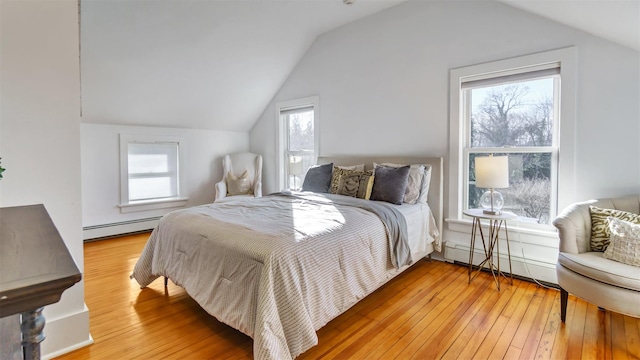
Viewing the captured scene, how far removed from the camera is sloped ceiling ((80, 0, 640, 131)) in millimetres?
2603

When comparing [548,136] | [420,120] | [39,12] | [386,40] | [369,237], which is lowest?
[369,237]

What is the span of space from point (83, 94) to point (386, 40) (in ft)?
11.8

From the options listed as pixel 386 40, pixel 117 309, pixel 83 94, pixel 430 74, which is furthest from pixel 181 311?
pixel 386 40

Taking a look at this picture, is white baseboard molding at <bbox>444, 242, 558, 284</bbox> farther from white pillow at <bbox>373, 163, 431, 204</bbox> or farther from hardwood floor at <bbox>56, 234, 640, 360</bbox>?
white pillow at <bbox>373, 163, 431, 204</bbox>

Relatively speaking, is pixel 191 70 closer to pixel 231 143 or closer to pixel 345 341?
pixel 231 143

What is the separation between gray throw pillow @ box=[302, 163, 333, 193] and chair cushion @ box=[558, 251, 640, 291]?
2217 millimetres

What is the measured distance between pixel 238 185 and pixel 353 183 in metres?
2.40

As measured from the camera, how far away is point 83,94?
356 cm

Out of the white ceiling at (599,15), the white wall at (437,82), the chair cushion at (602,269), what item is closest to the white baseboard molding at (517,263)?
the white wall at (437,82)

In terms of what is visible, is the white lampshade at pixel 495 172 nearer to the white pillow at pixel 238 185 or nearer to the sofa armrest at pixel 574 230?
the sofa armrest at pixel 574 230

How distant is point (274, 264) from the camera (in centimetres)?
161

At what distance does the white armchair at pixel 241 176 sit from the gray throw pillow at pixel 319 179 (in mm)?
1557

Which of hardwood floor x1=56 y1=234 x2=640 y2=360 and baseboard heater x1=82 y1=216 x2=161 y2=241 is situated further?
baseboard heater x1=82 y1=216 x2=161 y2=241

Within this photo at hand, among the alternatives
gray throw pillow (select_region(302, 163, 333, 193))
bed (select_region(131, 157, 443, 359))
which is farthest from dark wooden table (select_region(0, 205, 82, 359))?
gray throw pillow (select_region(302, 163, 333, 193))
